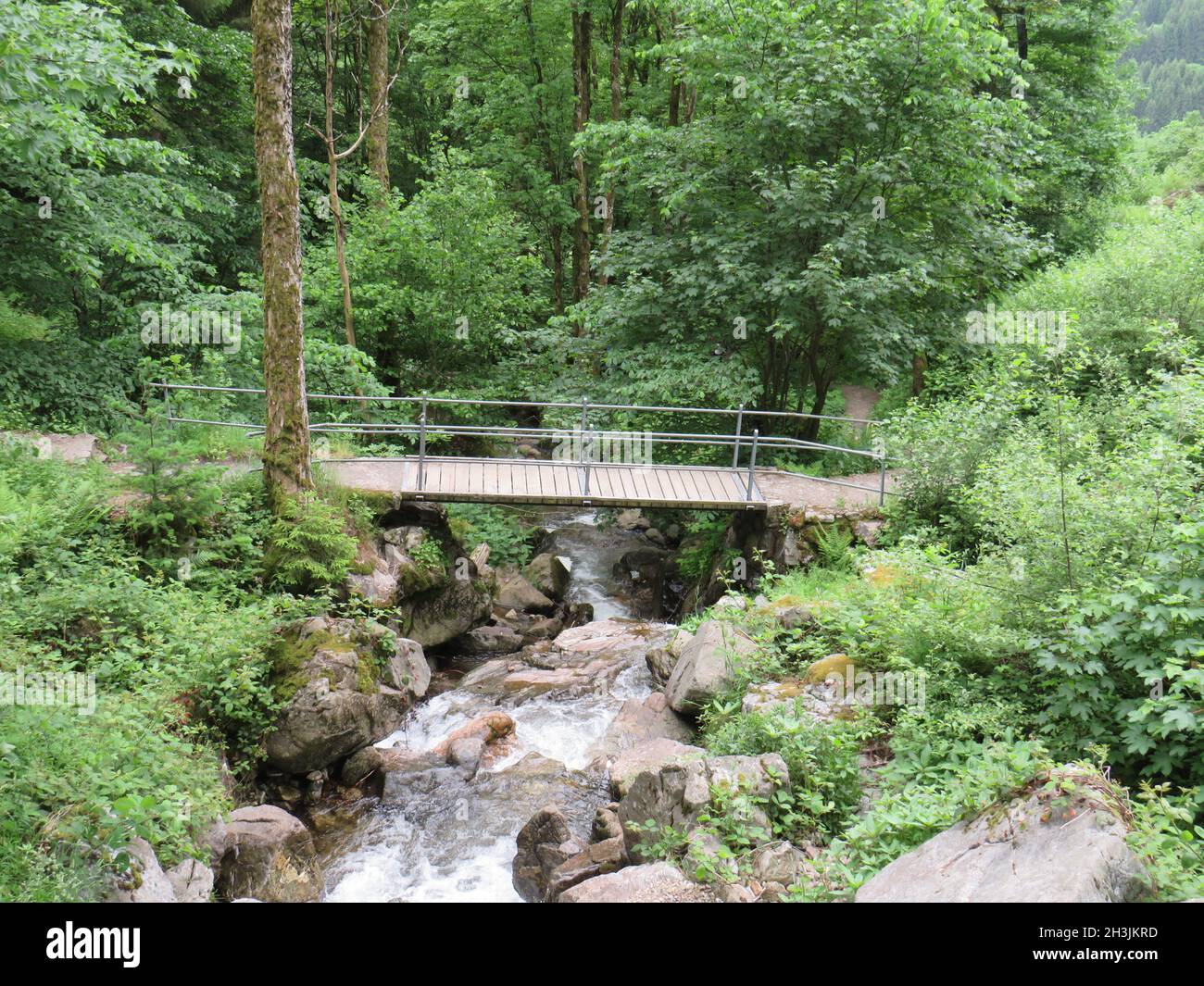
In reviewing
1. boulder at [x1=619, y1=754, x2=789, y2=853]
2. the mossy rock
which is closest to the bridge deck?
the mossy rock

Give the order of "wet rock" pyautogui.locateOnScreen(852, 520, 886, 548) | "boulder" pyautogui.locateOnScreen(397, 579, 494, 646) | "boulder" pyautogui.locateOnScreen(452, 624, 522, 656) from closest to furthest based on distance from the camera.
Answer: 1. "wet rock" pyautogui.locateOnScreen(852, 520, 886, 548)
2. "boulder" pyautogui.locateOnScreen(397, 579, 494, 646)
3. "boulder" pyautogui.locateOnScreen(452, 624, 522, 656)

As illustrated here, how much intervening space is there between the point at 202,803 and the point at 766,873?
13.2 feet

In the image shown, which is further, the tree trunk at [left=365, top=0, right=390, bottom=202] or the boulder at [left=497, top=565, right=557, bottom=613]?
the tree trunk at [left=365, top=0, right=390, bottom=202]

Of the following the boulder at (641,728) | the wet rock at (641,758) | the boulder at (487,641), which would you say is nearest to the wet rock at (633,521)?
the boulder at (487,641)

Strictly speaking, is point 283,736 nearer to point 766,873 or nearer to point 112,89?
point 766,873

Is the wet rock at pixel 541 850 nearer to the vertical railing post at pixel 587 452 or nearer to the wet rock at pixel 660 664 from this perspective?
the wet rock at pixel 660 664

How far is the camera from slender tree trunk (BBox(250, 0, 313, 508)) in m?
9.06

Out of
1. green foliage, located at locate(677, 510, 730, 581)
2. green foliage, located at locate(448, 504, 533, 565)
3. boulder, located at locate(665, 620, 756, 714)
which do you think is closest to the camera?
boulder, located at locate(665, 620, 756, 714)

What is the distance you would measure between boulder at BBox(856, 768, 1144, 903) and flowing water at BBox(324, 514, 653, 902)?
12.6 ft

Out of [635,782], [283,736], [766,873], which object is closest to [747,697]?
[635,782]

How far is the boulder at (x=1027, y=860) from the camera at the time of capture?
12.7ft

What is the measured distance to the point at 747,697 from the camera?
7.96 m

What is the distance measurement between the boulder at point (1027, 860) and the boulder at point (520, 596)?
10.0 metres

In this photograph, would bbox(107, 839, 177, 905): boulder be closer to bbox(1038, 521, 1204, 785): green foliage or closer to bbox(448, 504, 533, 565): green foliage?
bbox(1038, 521, 1204, 785): green foliage
